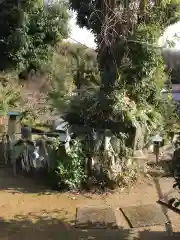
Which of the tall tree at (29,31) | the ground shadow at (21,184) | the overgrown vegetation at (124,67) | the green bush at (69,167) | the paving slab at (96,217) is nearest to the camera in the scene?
the paving slab at (96,217)

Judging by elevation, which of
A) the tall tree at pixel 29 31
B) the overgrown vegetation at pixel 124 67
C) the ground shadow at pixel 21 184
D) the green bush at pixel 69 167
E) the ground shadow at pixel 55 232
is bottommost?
the ground shadow at pixel 55 232

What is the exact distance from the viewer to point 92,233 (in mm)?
4793

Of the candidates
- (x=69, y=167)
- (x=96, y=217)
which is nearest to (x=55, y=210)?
(x=96, y=217)

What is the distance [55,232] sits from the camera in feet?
15.6

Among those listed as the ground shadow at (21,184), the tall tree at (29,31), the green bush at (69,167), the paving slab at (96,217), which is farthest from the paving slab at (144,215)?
the tall tree at (29,31)

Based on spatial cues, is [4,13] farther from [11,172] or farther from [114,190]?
[114,190]

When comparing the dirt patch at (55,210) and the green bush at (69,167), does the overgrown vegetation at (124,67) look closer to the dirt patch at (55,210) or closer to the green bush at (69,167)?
the green bush at (69,167)

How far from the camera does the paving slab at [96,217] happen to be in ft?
16.6

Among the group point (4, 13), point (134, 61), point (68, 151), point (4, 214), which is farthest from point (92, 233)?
point (4, 13)

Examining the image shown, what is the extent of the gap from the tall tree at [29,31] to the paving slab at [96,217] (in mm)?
11419

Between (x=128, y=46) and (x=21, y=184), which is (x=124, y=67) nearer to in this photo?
(x=128, y=46)

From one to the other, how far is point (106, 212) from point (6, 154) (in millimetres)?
3263

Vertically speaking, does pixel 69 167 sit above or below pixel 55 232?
above

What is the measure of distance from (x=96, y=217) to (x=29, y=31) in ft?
41.7
